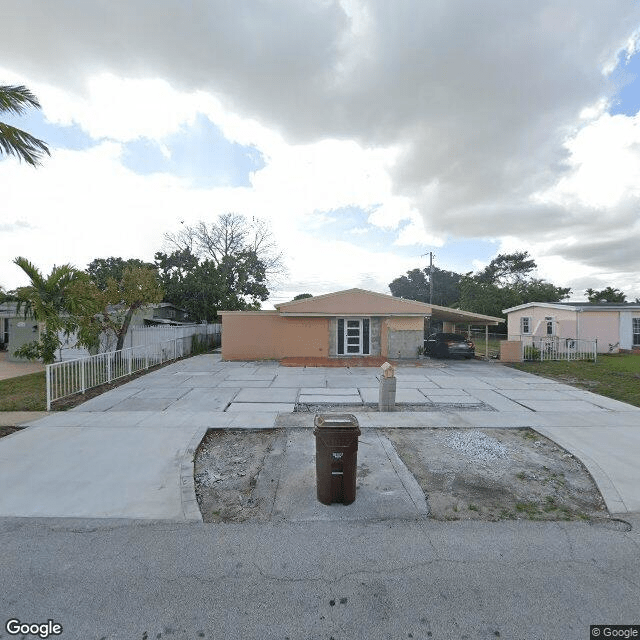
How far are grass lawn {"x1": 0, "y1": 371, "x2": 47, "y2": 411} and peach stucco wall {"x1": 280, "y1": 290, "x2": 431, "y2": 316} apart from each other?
31.8 ft

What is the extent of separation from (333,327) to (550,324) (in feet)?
50.0

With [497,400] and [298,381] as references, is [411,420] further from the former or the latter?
[298,381]

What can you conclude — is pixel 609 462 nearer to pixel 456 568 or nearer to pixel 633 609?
pixel 633 609

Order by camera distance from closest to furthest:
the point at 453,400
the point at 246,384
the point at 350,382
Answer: the point at 453,400 < the point at 246,384 < the point at 350,382

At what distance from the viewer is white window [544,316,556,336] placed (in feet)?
74.3

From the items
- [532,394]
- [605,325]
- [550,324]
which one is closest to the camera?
[532,394]

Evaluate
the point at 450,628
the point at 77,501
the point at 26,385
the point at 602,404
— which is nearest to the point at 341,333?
the point at 602,404

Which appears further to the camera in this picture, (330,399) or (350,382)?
(350,382)

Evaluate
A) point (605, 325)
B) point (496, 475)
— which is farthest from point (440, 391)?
point (605, 325)

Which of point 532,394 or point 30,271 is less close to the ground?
point 30,271

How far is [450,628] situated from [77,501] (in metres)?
4.15

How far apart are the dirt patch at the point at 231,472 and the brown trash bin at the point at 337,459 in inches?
29.7

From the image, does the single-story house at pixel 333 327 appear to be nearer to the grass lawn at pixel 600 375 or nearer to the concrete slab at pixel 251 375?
the grass lawn at pixel 600 375

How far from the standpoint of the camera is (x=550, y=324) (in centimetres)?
2300
